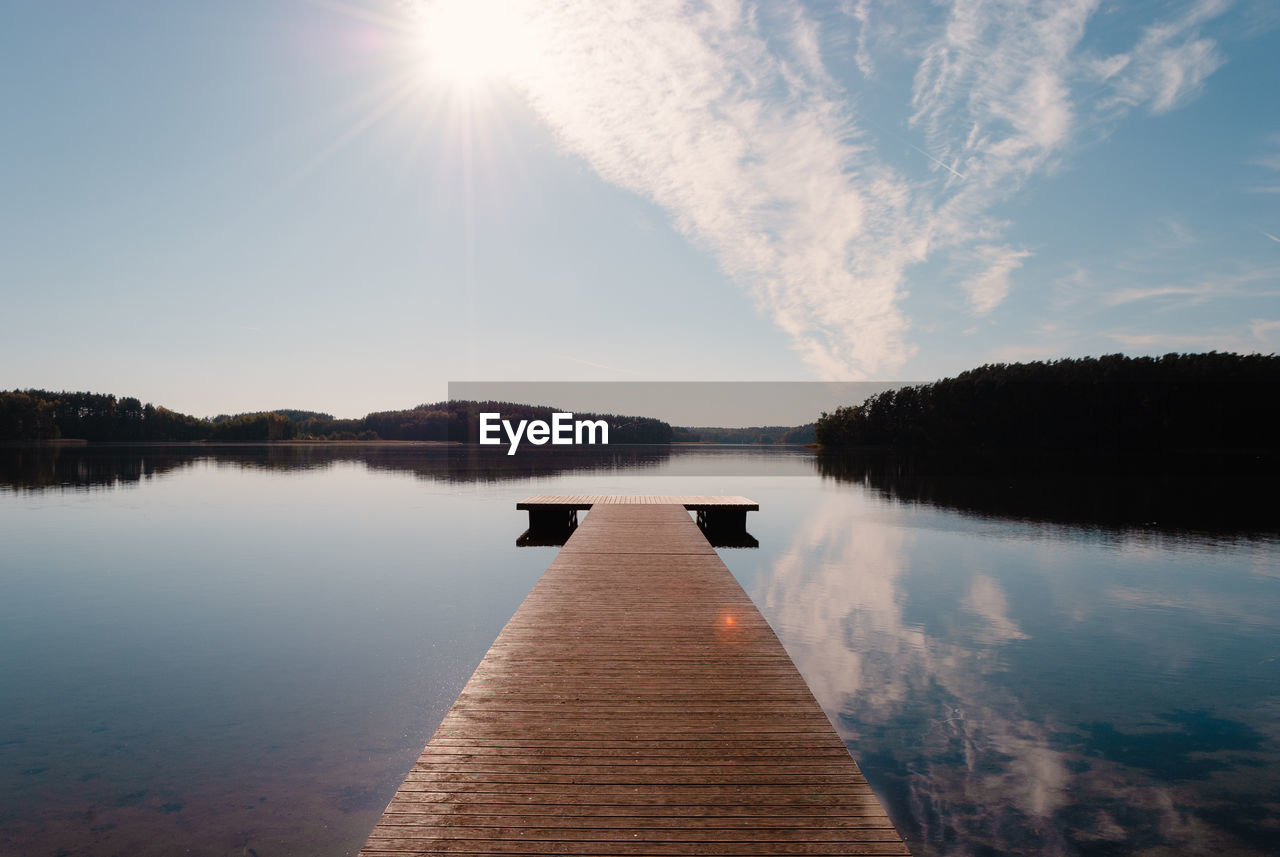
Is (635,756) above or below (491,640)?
above

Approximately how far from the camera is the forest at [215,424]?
4577 inches

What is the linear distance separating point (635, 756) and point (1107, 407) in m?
104

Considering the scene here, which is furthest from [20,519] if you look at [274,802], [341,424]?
[341,424]

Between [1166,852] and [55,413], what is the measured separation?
165126 millimetres

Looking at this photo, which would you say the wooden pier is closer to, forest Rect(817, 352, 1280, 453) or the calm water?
the calm water

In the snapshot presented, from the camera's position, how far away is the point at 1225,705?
8078mm

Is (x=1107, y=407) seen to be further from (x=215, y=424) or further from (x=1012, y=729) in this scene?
(x=215, y=424)

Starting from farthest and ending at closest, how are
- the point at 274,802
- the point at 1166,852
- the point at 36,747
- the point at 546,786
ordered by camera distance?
the point at 36,747
the point at 274,802
the point at 1166,852
the point at 546,786

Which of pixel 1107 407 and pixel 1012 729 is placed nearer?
pixel 1012 729

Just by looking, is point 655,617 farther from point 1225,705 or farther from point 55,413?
point 55,413

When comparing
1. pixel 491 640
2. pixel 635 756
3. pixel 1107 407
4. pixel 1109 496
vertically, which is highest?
pixel 1107 407

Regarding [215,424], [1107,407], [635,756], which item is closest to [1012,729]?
[635,756]

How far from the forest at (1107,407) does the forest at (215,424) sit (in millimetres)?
65884

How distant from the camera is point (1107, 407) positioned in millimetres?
88000
